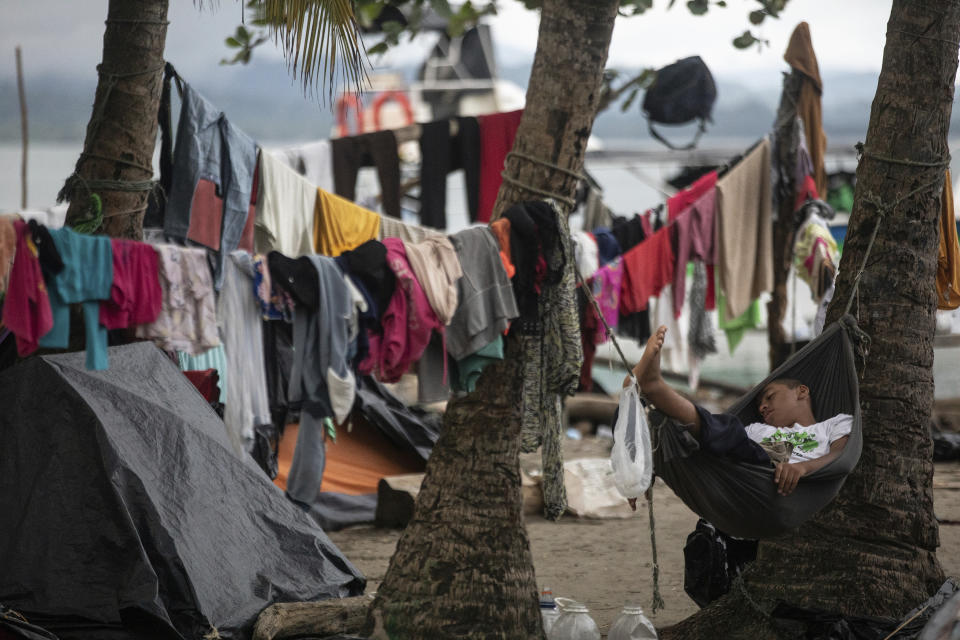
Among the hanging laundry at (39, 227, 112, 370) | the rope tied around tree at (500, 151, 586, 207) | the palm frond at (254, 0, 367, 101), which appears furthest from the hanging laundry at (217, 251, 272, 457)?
the rope tied around tree at (500, 151, 586, 207)

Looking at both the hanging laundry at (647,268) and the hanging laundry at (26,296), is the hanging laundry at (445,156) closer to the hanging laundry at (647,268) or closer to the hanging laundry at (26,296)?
the hanging laundry at (647,268)

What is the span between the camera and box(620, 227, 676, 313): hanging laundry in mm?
7086

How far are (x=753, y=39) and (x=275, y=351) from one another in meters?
4.33

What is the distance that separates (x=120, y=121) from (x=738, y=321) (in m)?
4.69

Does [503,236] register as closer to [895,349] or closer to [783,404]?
[783,404]

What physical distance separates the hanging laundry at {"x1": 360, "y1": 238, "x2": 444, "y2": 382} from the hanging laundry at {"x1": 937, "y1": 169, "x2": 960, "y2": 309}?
2215mm

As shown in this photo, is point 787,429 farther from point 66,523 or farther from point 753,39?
point 753,39

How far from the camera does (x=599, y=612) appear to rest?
190 inches

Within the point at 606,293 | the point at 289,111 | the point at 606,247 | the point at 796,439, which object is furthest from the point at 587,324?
the point at 289,111

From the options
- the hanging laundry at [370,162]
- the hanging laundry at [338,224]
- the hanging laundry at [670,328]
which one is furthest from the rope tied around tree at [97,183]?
the hanging laundry at [670,328]

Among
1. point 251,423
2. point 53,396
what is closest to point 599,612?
point 251,423

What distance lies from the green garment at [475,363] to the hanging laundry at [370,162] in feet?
12.6

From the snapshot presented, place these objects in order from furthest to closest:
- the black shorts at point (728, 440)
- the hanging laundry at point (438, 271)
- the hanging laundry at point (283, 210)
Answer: the hanging laundry at point (283, 210), the hanging laundry at point (438, 271), the black shorts at point (728, 440)

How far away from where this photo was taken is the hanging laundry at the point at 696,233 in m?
7.03
